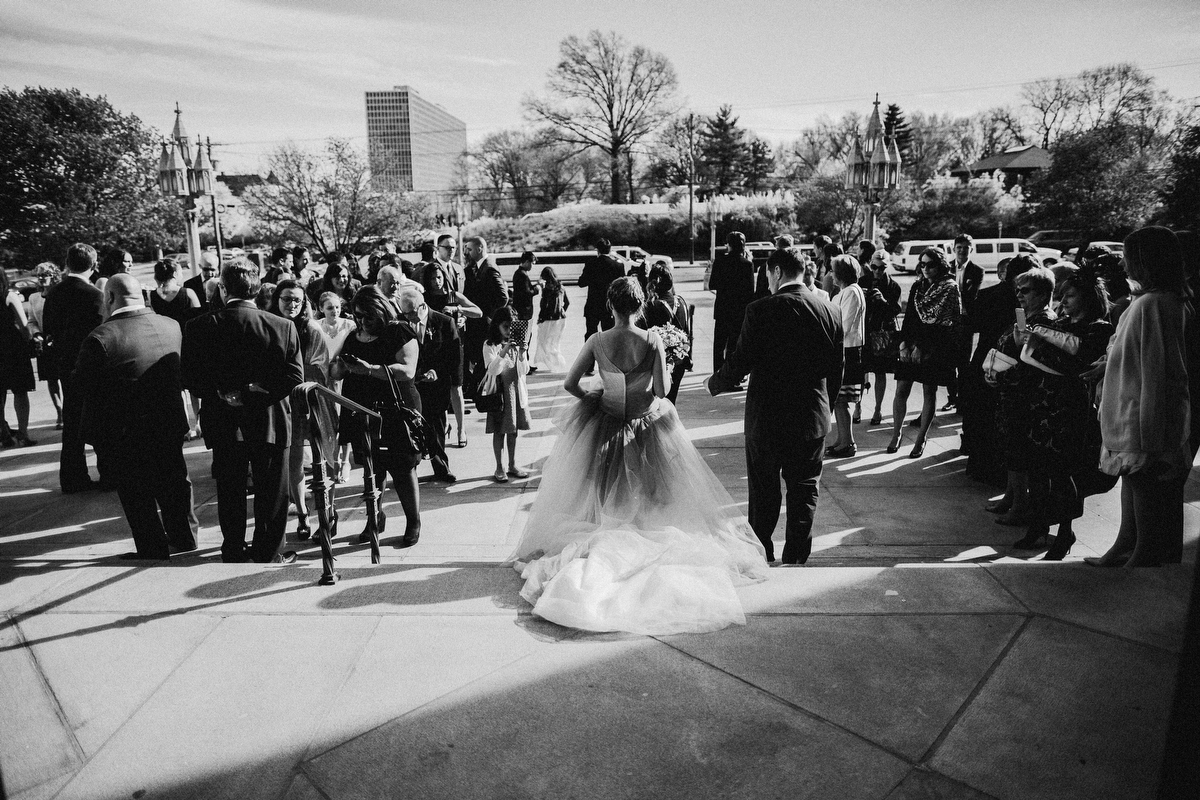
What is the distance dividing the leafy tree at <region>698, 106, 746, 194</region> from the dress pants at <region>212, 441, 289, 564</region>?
57.8 metres

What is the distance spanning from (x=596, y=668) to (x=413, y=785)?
88cm

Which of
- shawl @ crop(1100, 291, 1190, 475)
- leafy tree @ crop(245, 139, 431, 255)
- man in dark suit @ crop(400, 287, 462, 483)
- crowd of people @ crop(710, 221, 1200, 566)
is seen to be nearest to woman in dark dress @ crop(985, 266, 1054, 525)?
crowd of people @ crop(710, 221, 1200, 566)

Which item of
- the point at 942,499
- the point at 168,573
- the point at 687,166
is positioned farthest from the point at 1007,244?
the point at 168,573

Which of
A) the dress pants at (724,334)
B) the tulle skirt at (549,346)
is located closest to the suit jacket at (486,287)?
the tulle skirt at (549,346)

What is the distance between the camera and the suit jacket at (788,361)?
4195 mm

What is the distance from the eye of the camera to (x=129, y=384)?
176 inches

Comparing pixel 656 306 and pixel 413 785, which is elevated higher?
pixel 656 306

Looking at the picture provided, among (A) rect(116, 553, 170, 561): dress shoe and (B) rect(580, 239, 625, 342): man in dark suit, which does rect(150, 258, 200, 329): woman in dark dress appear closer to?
(A) rect(116, 553, 170, 561): dress shoe

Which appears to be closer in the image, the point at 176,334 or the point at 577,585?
the point at 577,585

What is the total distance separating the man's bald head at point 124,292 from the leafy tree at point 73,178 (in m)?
10.3

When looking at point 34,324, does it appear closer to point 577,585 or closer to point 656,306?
point 656,306

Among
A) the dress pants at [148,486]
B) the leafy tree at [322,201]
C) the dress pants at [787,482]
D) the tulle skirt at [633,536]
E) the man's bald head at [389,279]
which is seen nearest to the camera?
the tulle skirt at [633,536]

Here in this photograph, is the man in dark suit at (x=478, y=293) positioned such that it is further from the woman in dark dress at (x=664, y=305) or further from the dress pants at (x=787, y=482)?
the dress pants at (x=787, y=482)

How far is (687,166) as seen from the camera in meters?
57.1
